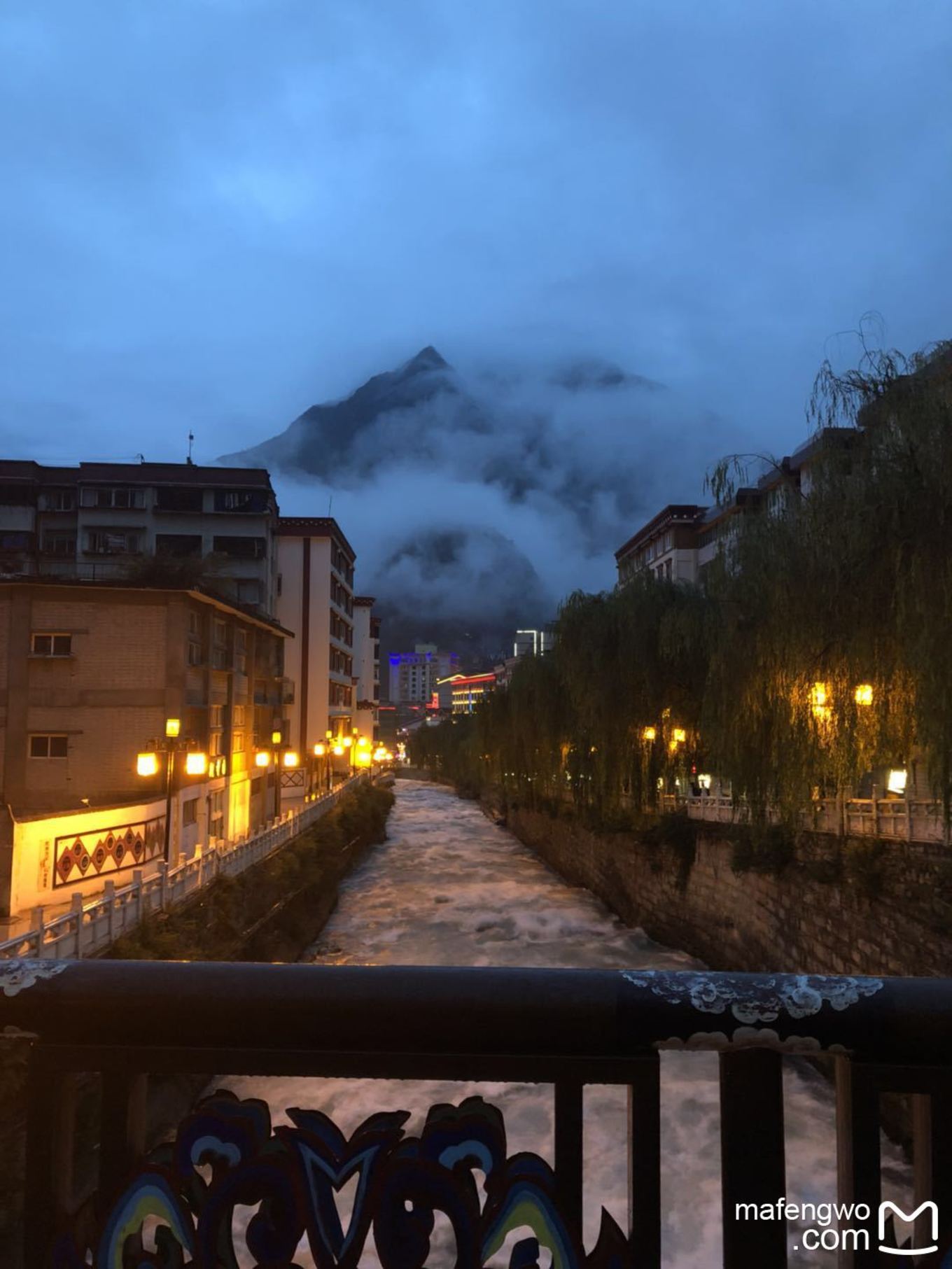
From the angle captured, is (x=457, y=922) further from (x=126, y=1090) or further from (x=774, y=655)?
(x=126, y=1090)

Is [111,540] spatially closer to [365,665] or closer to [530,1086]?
[365,665]

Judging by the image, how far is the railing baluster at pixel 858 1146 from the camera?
118cm

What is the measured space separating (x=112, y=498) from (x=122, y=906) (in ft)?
99.0

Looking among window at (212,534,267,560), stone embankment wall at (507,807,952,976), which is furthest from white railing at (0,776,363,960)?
window at (212,534,267,560)

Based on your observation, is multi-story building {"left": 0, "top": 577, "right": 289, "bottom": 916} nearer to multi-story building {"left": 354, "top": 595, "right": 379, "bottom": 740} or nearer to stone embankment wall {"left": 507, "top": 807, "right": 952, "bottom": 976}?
stone embankment wall {"left": 507, "top": 807, "right": 952, "bottom": 976}

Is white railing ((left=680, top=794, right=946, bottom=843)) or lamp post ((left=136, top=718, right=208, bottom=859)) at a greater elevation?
lamp post ((left=136, top=718, right=208, bottom=859))

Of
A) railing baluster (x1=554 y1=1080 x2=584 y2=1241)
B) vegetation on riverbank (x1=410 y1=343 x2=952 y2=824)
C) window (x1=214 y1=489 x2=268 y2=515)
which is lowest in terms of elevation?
railing baluster (x1=554 y1=1080 x2=584 y2=1241)

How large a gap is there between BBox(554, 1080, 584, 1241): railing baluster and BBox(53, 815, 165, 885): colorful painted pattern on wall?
1225 centimetres

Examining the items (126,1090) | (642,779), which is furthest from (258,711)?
(126,1090)

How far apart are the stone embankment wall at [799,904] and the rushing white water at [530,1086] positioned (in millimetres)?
1081

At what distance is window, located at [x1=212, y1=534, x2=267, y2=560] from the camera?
3534cm

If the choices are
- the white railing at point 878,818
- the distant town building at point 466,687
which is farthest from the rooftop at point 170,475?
the distant town building at point 466,687

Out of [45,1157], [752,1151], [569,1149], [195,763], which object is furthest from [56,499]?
[752,1151]

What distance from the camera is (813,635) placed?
35.0ft
